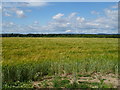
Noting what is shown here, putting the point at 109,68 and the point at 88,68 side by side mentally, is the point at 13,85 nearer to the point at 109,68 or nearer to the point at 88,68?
the point at 88,68

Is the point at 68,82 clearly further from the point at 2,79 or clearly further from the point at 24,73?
the point at 2,79

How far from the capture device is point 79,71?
190 inches

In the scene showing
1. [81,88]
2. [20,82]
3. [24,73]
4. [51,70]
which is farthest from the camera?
[51,70]

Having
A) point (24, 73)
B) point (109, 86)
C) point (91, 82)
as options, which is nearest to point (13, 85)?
point (24, 73)

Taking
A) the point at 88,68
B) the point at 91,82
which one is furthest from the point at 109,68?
the point at 91,82

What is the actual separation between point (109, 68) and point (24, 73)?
90.7 inches

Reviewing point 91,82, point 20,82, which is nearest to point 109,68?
point 91,82

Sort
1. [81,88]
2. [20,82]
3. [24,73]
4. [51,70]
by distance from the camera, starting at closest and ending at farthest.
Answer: [81,88], [20,82], [24,73], [51,70]

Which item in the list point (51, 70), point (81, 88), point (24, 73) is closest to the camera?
point (81, 88)

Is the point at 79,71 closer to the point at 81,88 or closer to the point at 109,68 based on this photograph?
the point at 109,68

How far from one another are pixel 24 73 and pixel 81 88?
4.55ft

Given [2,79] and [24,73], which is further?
[24,73]

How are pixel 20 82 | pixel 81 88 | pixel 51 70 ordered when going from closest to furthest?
1. pixel 81 88
2. pixel 20 82
3. pixel 51 70

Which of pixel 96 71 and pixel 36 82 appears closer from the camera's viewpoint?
pixel 36 82
